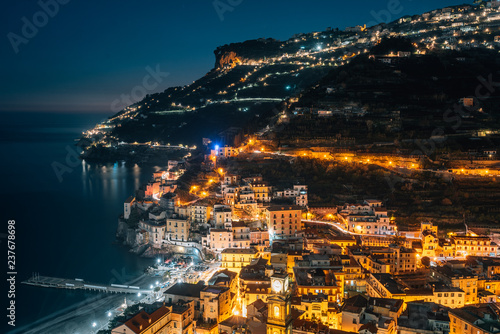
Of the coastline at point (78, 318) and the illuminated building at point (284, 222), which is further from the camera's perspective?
the illuminated building at point (284, 222)

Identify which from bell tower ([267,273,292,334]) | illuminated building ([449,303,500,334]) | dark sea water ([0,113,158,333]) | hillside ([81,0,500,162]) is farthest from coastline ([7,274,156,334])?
hillside ([81,0,500,162])

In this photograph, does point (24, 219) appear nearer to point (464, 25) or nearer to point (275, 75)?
point (275, 75)

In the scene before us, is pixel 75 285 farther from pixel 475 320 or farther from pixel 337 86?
pixel 337 86

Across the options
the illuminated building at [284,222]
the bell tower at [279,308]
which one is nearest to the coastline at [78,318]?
the illuminated building at [284,222]

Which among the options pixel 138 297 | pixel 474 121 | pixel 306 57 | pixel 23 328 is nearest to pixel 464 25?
pixel 306 57

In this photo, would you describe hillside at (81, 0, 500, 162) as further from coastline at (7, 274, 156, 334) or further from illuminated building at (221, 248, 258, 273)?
coastline at (7, 274, 156, 334)

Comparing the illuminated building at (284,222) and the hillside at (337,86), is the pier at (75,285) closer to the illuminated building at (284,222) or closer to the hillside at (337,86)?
the illuminated building at (284,222)
